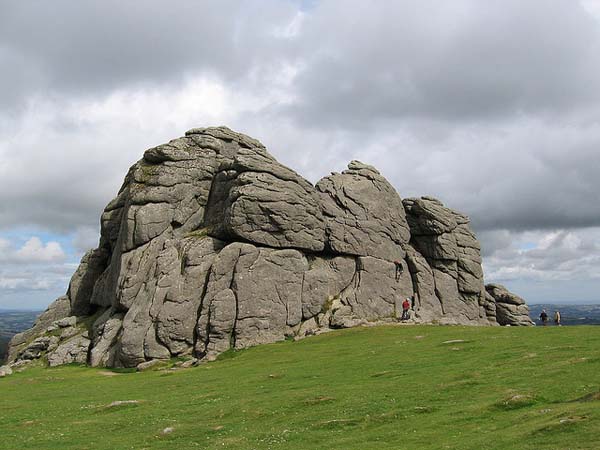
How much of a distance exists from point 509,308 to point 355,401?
8324 cm

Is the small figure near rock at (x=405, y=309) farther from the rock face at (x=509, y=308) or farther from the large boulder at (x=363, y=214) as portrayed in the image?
the rock face at (x=509, y=308)

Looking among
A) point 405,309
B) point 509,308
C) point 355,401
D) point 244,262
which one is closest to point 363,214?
point 405,309

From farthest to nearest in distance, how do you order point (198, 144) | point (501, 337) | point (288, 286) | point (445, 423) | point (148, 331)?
point (198, 144)
point (288, 286)
point (148, 331)
point (501, 337)
point (445, 423)

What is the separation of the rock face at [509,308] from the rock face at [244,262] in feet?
2.42

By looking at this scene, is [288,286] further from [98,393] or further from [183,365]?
[98,393]

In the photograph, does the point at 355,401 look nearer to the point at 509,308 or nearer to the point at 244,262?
the point at 244,262

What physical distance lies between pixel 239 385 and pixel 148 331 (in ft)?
101

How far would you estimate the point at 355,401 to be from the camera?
35.7 m

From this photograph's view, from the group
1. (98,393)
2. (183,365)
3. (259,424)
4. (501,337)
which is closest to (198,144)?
(183,365)

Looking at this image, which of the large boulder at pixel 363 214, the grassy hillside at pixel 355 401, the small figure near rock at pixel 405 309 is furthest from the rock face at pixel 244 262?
the grassy hillside at pixel 355 401

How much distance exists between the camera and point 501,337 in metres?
57.4

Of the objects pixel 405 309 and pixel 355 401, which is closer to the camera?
pixel 355 401

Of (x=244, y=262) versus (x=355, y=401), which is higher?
(x=244, y=262)

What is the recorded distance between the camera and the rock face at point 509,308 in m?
108
